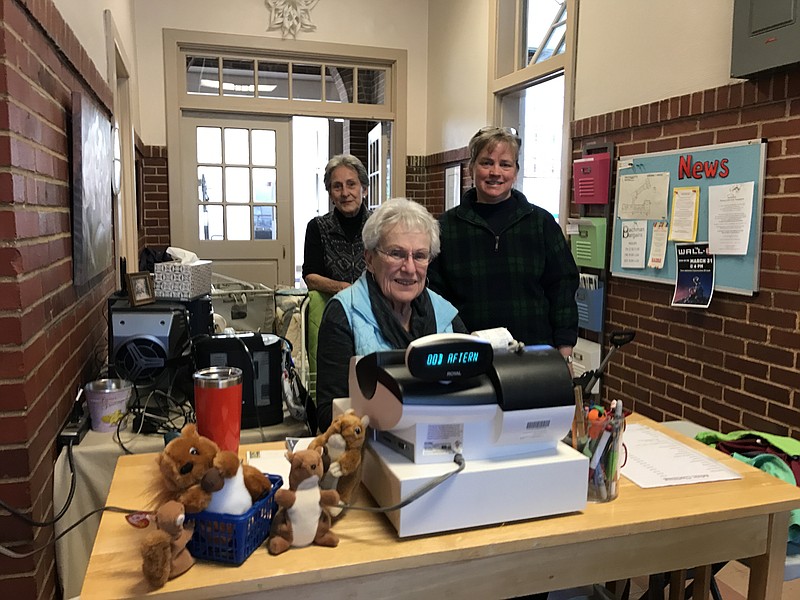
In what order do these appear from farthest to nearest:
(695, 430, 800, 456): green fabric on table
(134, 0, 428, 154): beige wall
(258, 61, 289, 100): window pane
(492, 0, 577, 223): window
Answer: (258, 61, 289, 100): window pane, (134, 0, 428, 154): beige wall, (492, 0, 577, 223): window, (695, 430, 800, 456): green fabric on table

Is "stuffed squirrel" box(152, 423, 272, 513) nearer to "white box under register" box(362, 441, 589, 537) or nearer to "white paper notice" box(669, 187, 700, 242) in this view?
"white box under register" box(362, 441, 589, 537)

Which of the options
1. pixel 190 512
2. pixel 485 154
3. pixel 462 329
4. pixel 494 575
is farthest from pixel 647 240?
pixel 190 512

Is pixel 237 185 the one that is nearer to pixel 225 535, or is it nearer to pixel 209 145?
pixel 209 145

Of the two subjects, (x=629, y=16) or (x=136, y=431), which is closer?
(x=136, y=431)

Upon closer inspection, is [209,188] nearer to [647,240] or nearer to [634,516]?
[647,240]

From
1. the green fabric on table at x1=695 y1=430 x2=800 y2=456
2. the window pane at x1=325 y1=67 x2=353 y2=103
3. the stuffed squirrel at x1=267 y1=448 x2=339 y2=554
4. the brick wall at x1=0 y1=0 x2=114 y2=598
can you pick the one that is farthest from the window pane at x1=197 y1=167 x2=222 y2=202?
the stuffed squirrel at x1=267 y1=448 x2=339 y2=554

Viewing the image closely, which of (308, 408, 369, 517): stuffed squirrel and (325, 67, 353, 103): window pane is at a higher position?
(325, 67, 353, 103): window pane

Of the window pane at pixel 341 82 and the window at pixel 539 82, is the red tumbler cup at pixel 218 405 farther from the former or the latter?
the window pane at pixel 341 82

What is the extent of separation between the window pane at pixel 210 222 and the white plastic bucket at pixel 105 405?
354 cm

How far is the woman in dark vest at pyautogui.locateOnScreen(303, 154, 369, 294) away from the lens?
282 cm

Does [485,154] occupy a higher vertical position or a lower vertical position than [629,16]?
lower

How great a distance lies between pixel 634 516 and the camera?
1.20 metres

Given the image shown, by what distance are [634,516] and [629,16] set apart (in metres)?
2.60

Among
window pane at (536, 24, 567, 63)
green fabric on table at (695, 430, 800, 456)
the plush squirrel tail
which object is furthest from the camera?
window pane at (536, 24, 567, 63)
